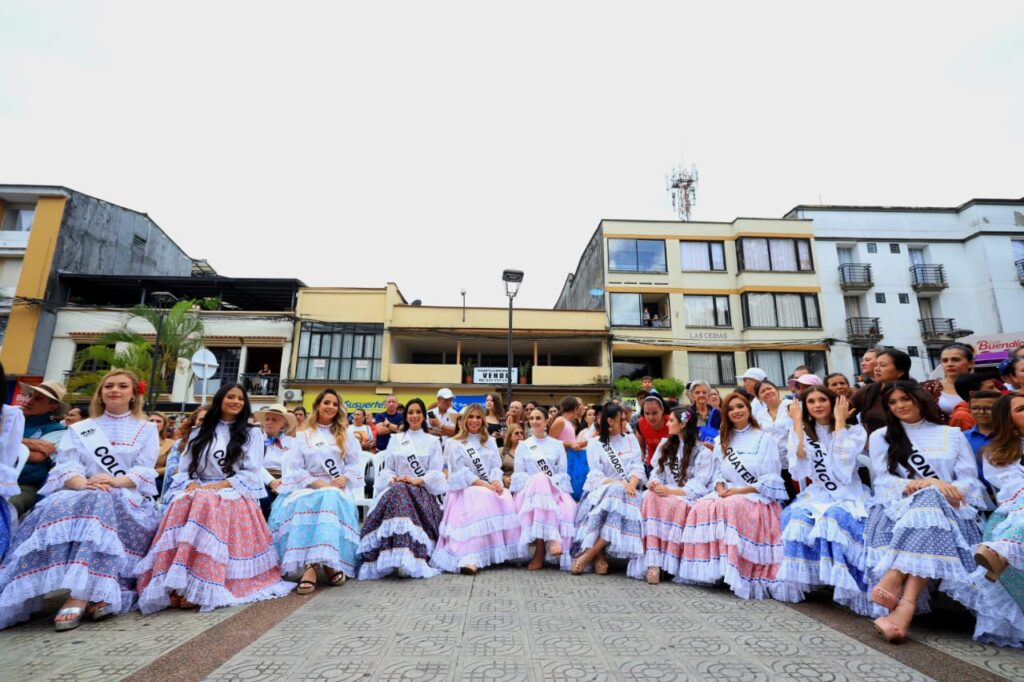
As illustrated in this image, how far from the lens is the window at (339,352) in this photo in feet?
72.6

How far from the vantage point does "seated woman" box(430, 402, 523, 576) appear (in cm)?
500

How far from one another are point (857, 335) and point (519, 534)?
2450cm

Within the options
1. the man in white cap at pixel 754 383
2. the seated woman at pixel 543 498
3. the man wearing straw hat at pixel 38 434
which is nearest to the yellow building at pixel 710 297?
the man in white cap at pixel 754 383

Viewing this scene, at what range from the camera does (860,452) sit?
4027mm

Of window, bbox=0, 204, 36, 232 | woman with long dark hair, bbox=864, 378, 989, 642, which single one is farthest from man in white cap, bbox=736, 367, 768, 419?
window, bbox=0, 204, 36, 232

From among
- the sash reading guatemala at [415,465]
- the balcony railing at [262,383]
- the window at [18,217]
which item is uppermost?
the window at [18,217]

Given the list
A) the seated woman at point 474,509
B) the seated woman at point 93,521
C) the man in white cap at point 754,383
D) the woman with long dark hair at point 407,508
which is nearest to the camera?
the seated woman at point 93,521

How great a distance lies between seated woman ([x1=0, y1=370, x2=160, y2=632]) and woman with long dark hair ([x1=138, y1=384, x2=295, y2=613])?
0.73 feet

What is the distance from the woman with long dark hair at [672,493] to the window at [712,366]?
1841cm

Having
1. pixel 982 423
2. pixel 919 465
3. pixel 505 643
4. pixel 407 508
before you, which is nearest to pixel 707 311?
pixel 982 423

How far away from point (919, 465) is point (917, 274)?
27895 mm

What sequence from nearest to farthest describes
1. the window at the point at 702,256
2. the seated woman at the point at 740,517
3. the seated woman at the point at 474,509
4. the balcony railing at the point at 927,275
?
the seated woman at the point at 740,517, the seated woman at the point at 474,509, the window at the point at 702,256, the balcony railing at the point at 927,275

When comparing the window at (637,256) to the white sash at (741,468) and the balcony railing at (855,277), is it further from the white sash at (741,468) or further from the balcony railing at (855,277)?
the white sash at (741,468)

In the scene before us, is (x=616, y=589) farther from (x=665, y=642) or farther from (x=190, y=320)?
(x=190, y=320)
